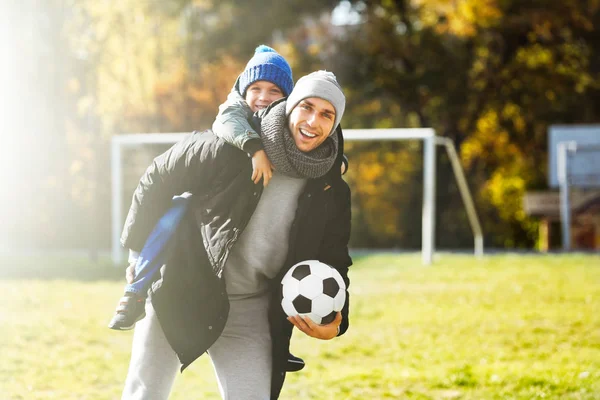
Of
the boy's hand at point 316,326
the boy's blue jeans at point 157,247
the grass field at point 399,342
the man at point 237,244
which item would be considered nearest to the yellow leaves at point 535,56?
the grass field at point 399,342

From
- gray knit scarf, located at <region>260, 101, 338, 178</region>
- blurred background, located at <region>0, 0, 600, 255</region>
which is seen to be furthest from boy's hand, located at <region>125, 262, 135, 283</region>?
blurred background, located at <region>0, 0, 600, 255</region>

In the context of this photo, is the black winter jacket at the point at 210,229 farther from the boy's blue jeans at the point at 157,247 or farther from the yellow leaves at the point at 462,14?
the yellow leaves at the point at 462,14

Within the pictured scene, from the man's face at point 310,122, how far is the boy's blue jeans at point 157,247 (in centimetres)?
51

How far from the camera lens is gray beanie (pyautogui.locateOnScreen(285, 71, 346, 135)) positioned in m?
3.52

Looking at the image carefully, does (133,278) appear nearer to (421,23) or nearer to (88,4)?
(88,4)

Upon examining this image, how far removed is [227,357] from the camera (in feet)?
12.0

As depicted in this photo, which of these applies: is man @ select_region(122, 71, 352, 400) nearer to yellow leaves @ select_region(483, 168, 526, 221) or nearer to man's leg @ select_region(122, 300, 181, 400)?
man's leg @ select_region(122, 300, 181, 400)

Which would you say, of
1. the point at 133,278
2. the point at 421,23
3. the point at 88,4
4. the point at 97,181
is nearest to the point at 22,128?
the point at 97,181

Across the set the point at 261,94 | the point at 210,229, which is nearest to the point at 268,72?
the point at 261,94

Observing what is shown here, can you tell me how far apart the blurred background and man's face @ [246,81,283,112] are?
22.8m

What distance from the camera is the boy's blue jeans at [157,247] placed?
12.1 feet

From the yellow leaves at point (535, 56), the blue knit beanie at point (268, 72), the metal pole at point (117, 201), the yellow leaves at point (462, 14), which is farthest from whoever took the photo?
the yellow leaves at point (535, 56)

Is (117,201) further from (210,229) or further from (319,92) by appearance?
(319,92)

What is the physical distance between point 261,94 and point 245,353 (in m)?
1.12
